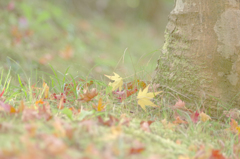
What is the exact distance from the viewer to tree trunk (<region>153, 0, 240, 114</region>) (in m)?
1.73

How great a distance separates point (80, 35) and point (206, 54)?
482cm

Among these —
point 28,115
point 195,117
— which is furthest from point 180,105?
point 28,115

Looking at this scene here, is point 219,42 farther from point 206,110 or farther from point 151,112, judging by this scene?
point 151,112

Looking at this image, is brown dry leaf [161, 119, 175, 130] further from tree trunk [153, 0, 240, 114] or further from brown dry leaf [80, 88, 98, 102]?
brown dry leaf [80, 88, 98, 102]

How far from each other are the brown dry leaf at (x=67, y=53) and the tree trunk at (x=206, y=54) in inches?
137

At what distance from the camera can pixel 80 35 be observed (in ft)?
20.4

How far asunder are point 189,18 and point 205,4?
Answer: 0.14 m

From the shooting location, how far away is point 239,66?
5.71 ft

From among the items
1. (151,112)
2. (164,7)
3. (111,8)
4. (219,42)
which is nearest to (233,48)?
(219,42)

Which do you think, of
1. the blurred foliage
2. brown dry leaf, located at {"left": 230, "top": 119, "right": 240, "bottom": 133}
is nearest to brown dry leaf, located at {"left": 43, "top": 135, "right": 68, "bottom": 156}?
brown dry leaf, located at {"left": 230, "top": 119, "right": 240, "bottom": 133}

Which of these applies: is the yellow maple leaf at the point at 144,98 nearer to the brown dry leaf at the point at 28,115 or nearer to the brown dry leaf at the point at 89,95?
the brown dry leaf at the point at 89,95

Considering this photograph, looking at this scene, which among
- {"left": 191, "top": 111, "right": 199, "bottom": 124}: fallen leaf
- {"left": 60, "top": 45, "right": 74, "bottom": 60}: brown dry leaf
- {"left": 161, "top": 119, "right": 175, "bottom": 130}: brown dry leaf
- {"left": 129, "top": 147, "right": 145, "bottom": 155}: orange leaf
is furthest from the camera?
{"left": 60, "top": 45, "right": 74, "bottom": 60}: brown dry leaf

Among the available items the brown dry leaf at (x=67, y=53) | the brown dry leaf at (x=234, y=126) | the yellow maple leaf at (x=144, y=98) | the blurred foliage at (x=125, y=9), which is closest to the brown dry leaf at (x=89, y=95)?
the yellow maple leaf at (x=144, y=98)

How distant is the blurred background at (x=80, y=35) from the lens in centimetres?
409
